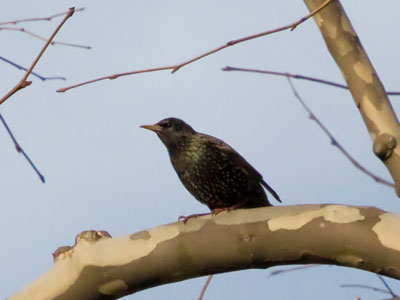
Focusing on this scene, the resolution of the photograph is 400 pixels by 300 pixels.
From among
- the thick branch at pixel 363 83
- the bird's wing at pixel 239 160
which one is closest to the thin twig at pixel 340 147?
the thick branch at pixel 363 83

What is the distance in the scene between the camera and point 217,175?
6512mm

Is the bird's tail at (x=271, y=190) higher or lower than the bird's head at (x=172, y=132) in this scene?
lower

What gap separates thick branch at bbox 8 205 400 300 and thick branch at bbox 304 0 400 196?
235mm

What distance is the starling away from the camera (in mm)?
6492

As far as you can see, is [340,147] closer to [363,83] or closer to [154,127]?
[363,83]

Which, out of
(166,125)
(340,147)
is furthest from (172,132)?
(340,147)

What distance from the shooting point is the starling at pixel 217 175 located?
6492 millimetres

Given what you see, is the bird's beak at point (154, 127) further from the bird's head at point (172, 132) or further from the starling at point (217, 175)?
the starling at point (217, 175)

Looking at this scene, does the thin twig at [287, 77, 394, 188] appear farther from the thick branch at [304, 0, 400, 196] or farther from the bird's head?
the bird's head

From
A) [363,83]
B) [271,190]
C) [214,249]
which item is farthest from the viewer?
[271,190]

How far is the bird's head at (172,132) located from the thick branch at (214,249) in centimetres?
337

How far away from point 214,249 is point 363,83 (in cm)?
93

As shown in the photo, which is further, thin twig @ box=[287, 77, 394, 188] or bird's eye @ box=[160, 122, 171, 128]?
bird's eye @ box=[160, 122, 171, 128]

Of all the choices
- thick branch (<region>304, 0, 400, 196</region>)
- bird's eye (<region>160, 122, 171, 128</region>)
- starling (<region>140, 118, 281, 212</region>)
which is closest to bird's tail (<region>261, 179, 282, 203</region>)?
starling (<region>140, 118, 281, 212</region>)
